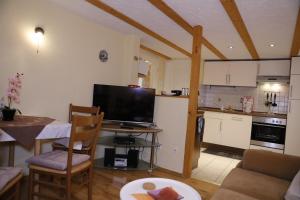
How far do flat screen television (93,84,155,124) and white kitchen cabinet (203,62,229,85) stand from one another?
105 inches

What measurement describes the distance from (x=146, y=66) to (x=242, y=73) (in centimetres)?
239

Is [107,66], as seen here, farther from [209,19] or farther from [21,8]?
[209,19]

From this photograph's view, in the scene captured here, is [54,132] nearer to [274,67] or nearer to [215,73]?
[215,73]

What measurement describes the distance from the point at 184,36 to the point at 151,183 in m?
2.66

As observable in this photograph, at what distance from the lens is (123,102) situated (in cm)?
331

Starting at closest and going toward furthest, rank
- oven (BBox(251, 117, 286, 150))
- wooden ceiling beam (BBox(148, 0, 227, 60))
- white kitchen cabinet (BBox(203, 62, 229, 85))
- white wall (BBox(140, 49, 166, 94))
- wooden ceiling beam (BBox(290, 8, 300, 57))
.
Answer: wooden ceiling beam (BBox(148, 0, 227, 60)) → wooden ceiling beam (BBox(290, 8, 300, 57)) → oven (BBox(251, 117, 286, 150)) → white wall (BBox(140, 49, 166, 94)) → white kitchen cabinet (BBox(203, 62, 229, 85))

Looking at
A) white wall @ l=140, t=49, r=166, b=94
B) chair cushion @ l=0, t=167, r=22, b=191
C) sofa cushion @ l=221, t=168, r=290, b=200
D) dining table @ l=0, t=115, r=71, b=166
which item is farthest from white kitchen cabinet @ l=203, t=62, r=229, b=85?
chair cushion @ l=0, t=167, r=22, b=191

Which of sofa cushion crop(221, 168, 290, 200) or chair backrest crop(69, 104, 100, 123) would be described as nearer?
sofa cushion crop(221, 168, 290, 200)

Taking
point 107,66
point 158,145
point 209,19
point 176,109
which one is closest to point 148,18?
point 209,19

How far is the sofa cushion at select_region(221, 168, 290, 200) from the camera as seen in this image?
5.69ft

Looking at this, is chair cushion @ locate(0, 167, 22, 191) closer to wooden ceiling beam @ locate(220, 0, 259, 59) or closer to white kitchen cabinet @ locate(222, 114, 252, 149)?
wooden ceiling beam @ locate(220, 0, 259, 59)

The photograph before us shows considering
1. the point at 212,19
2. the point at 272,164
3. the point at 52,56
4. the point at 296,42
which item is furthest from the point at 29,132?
the point at 296,42

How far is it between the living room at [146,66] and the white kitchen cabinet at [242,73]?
0.16 meters

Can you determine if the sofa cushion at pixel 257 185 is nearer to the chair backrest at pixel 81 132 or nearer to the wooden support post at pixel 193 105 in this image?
the wooden support post at pixel 193 105
